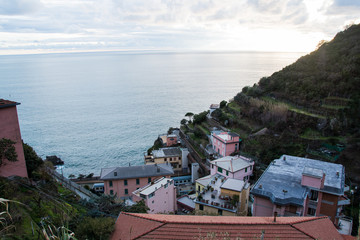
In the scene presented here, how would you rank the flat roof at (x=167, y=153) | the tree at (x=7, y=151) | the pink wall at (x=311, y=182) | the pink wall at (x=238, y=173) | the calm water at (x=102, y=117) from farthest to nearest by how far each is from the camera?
the calm water at (x=102, y=117) → the flat roof at (x=167, y=153) → the pink wall at (x=238, y=173) → the pink wall at (x=311, y=182) → the tree at (x=7, y=151)

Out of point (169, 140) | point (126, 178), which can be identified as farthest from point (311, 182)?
point (169, 140)

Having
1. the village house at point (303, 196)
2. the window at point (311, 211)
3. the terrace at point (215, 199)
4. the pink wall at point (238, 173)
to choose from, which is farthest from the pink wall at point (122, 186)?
the window at point (311, 211)

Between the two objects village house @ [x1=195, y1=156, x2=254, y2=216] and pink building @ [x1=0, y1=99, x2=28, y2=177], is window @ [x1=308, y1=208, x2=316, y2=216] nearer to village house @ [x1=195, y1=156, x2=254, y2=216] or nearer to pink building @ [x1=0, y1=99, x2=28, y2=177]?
village house @ [x1=195, y1=156, x2=254, y2=216]

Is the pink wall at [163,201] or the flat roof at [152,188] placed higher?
the flat roof at [152,188]

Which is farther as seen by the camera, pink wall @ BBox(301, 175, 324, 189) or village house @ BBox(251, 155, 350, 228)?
pink wall @ BBox(301, 175, 324, 189)

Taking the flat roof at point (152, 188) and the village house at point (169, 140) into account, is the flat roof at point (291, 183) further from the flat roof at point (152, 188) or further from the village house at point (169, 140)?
the village house at point (169, 140)

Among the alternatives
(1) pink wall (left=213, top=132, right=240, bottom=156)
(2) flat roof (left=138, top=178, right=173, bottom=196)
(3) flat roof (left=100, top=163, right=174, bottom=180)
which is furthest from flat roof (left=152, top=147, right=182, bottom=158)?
(2) flat roof (left=138, top=178, right=173, bottom=196)
